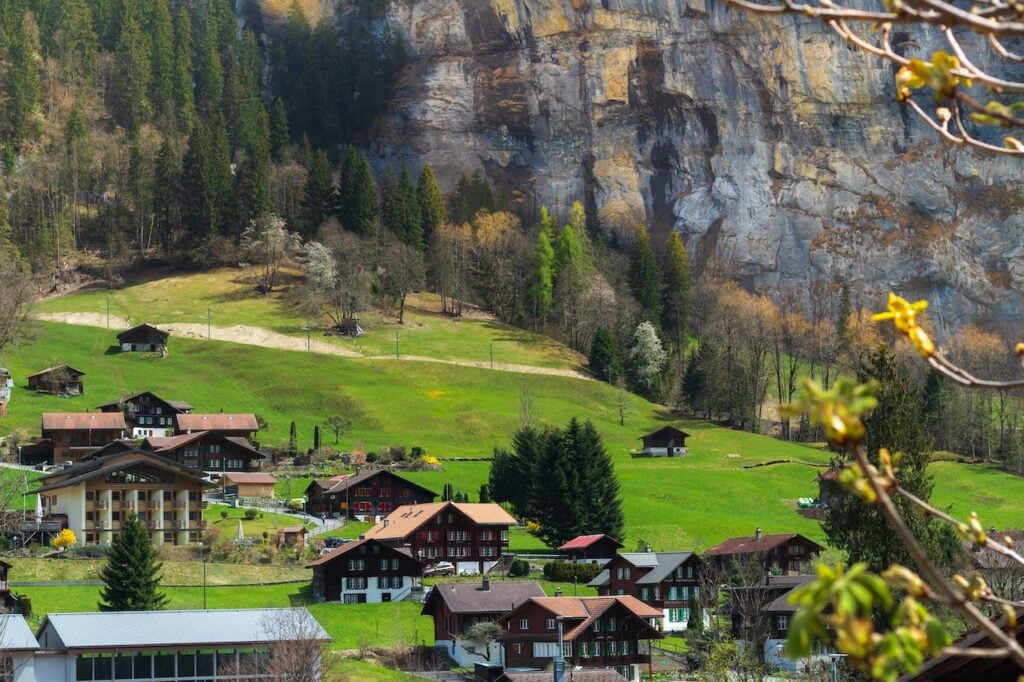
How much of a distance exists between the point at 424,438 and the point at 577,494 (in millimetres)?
26706

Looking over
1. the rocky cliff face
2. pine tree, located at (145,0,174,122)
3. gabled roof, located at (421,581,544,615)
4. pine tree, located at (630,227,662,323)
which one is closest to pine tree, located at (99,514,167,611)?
gabled roof, located at (421,581,544,615)

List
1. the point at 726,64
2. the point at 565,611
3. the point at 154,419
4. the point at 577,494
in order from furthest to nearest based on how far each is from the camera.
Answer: the point at 726,64
the point at 154,419
the point at 577,494
the point at 565,611

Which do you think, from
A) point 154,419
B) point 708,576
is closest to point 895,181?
point 154,419

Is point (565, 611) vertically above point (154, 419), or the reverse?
point (154, 419)

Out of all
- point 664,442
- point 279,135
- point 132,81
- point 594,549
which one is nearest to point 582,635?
point 594,549

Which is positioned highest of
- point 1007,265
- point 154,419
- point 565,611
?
point 1007,265

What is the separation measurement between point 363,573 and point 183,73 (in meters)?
124

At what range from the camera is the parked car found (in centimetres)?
8400

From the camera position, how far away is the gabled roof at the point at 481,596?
2699 inches

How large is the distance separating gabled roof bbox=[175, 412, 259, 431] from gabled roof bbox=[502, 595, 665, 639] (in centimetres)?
4511

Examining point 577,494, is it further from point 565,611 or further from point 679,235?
point 679,235

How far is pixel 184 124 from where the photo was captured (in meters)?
→ 181

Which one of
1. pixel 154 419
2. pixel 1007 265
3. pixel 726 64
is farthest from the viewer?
pixel 726 64

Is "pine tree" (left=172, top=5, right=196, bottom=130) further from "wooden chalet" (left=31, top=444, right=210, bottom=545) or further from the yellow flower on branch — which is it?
the yellow flower on branch
